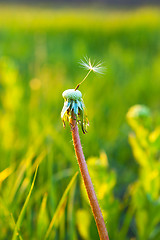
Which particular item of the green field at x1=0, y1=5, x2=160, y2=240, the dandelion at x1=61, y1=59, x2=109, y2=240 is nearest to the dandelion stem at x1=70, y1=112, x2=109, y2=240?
the dandelion at x1=61, y1=59, x2=109, y2=240

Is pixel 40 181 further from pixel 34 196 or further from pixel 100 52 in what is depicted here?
pixel 100 52

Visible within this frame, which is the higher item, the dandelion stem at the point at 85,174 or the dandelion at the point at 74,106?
the dandelion at the point at 74,106

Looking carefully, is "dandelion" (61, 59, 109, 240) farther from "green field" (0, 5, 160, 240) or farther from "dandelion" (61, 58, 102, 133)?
"green field" (0, 5, 160, 240)

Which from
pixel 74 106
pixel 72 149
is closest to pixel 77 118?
pixel 74 106

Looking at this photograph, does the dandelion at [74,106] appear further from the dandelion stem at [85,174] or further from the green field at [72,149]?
the green field at [72,149]

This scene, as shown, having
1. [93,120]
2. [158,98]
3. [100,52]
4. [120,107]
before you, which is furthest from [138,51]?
[93,120]

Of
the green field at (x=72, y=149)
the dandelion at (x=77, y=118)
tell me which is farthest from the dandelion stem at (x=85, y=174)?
the green field at (x=72, y=149)

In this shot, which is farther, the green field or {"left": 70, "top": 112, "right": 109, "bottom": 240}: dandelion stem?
the green field

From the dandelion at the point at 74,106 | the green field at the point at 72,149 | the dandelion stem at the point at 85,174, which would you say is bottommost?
the dandelion stem at the point at 85,174

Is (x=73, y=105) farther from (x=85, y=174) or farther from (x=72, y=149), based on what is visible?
(x=72, y=149)
